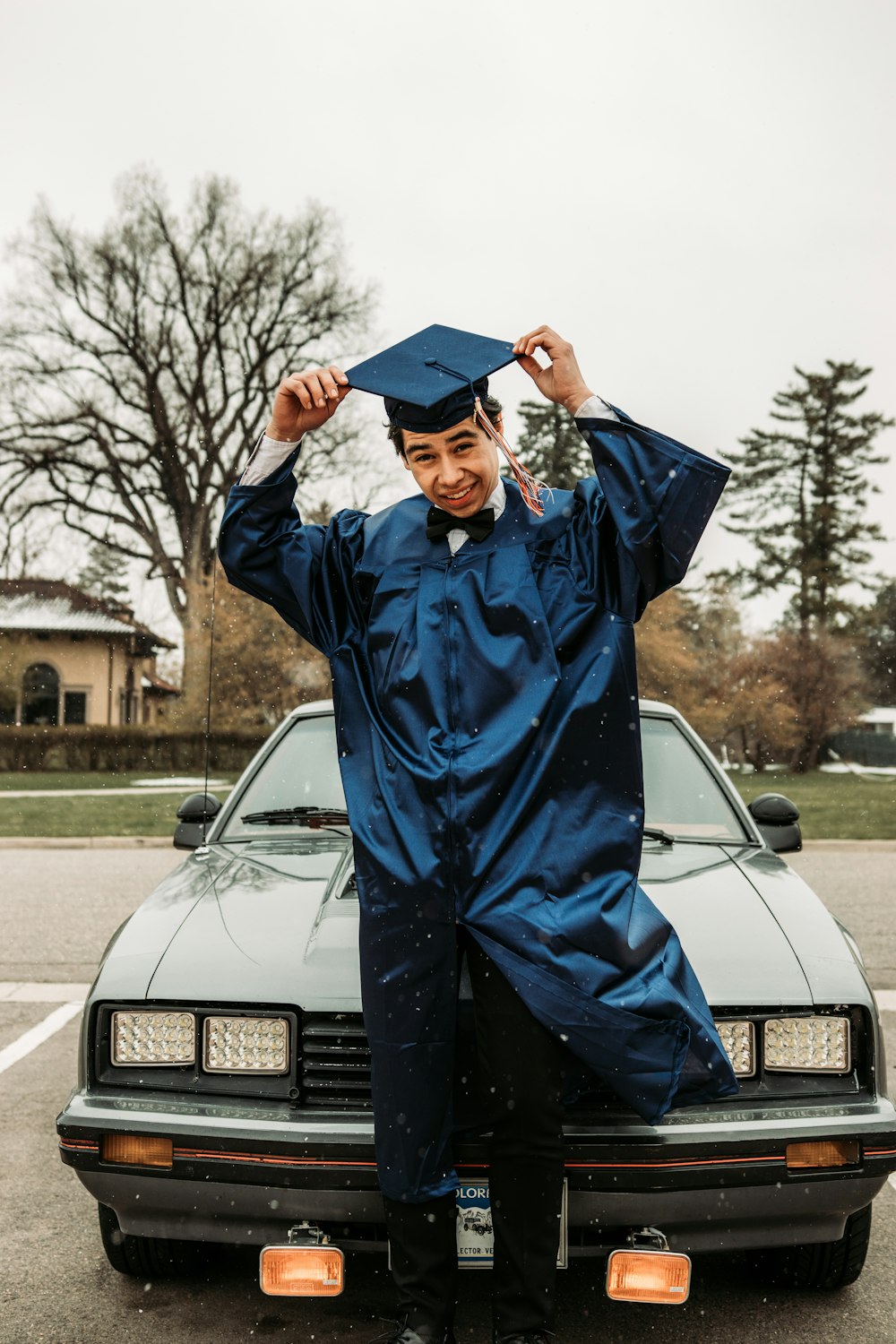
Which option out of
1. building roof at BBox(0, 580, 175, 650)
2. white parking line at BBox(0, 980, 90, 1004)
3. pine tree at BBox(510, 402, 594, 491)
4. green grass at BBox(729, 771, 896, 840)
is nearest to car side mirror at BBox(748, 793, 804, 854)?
white parking line at BBox(0, 980, 90, 1004)

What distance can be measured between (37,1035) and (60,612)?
1895 inches

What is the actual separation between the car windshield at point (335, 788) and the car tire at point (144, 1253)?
1324 mm

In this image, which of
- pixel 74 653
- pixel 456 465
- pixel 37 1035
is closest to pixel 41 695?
pixel 74 653

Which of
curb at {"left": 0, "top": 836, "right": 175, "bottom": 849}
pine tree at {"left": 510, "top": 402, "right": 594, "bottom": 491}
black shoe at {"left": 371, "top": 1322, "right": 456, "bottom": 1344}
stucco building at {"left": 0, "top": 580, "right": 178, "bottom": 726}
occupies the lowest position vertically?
curb at {"left": 0, "top": 836, "right": 175, "bottom": 849}

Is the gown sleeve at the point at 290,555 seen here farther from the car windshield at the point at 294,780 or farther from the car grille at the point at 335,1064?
the car windshield at the point at 294,780

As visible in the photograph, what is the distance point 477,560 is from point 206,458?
1562 inches

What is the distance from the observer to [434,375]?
264 centimetres

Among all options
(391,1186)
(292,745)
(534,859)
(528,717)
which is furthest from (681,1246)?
(292,745)

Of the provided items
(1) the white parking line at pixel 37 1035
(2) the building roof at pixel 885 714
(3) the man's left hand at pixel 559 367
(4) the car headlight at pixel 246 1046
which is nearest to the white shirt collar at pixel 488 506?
(3) the man's left hand at pixel 559 367

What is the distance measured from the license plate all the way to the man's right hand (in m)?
1.62

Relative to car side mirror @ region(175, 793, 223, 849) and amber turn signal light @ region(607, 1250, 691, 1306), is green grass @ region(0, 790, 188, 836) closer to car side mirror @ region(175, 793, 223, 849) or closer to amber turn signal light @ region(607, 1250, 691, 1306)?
car side mirror @ region(175, 793, 223, 849)

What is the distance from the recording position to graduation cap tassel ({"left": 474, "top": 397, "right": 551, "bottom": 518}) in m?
2.69

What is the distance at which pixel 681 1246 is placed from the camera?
275cm

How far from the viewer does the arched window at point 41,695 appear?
Result: 167ft
